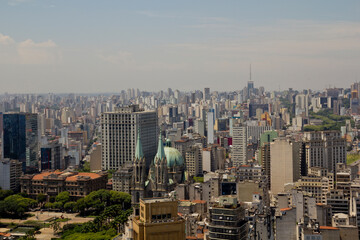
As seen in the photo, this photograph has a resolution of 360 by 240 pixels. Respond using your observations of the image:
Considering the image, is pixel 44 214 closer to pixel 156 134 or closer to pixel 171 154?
pixel 171 154

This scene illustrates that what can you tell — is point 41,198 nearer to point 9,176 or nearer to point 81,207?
point 9,176

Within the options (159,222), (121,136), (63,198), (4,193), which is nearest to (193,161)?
(121,136)

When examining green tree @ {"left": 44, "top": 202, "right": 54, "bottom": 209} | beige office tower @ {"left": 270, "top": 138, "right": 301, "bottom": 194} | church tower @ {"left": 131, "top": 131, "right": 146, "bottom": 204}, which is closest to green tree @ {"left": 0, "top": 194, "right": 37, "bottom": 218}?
green tree @ {"left": 44, "top": 202, "right": 54, "bottom": 209}

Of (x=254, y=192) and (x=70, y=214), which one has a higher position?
(x=254, y=192)

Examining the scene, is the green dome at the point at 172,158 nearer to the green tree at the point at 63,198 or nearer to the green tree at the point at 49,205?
the green tree at the point at 63,198

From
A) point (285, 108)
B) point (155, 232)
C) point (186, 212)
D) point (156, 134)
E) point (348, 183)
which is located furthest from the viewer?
point (285, 108)

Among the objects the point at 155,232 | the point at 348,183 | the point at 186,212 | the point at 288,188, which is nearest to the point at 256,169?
the point at 288,188

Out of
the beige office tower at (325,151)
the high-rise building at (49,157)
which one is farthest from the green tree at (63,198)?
the beige office tower at (325,151)

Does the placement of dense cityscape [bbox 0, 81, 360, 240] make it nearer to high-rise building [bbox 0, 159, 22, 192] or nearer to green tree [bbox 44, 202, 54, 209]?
high-rise building [bbox 0, 159, 22, 192]
